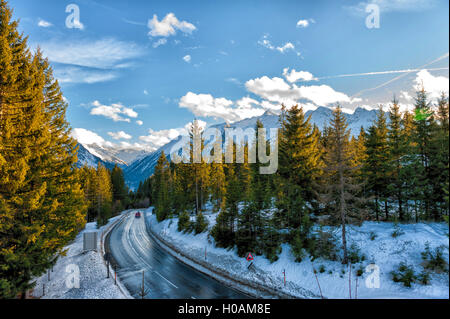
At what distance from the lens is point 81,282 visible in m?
17.1

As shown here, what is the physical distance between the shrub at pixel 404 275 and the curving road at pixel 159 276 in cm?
973

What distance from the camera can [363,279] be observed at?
46.5ft

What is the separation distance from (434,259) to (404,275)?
76.1 inches

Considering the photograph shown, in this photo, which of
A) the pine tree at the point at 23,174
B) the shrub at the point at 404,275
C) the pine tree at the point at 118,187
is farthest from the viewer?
the pine tree at the point at 118,187

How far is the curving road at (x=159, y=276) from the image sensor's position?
15.5 m

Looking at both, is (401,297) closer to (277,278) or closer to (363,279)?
(363,279)

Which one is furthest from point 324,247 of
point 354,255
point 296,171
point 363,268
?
point 296,171

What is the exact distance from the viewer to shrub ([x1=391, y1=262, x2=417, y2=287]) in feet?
40.6

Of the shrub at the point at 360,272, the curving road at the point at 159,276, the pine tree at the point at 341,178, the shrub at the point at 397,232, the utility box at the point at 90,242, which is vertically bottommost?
the curving road at the point at 159,276

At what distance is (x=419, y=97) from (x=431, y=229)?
417 inches

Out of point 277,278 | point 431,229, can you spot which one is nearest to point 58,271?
point 277,278

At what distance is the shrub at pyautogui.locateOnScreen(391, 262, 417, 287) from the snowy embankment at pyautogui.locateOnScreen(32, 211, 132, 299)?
57.7 feet

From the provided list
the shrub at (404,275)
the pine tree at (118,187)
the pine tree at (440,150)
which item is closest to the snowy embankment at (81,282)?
the shrub at (404,275)

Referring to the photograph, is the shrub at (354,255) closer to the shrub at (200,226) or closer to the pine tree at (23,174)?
the shrub at (200,226)
